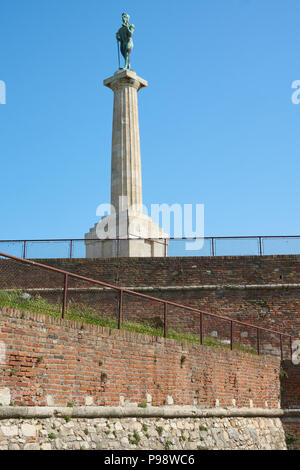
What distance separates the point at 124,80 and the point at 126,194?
490 centimetres

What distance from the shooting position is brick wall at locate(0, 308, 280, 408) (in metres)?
9.13

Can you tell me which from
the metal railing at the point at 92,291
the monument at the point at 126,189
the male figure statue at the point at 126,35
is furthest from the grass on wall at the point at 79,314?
the male figure statue at the point at 126,35

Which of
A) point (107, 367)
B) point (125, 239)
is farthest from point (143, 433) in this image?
point (125, 239)

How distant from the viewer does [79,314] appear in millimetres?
11219

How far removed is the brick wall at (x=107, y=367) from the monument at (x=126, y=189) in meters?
8.40

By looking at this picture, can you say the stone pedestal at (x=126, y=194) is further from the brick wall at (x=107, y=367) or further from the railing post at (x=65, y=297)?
the railing post at (x=65, y=297)

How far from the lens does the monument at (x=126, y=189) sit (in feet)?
77.0

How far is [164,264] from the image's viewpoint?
21078mm

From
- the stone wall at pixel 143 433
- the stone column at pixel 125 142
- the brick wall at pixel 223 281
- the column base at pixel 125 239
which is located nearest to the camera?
the stone wall at pixel 143 433

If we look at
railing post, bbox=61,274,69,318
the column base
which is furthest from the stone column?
railing post, bbox=61,274,69,318

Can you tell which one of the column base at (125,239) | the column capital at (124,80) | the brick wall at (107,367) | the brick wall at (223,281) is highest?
the column capital at (124,80)

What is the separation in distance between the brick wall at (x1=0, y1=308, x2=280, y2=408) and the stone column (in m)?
10.5

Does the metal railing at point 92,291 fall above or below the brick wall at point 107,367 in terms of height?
above

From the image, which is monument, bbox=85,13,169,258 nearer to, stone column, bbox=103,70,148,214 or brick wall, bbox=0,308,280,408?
stone column, bbox=103,70,148,214
